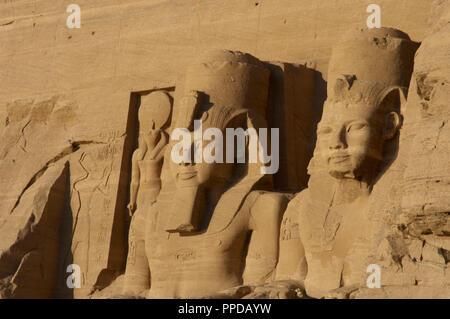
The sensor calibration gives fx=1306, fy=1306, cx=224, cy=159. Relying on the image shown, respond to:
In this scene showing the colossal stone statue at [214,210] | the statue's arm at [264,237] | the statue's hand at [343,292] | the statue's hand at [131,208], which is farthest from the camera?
the statue's hand at [131,208]

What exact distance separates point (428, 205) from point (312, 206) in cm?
170

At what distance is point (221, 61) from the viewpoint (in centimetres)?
994

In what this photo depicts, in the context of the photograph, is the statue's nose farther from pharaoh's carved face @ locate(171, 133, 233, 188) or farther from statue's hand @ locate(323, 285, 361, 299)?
pharaoh's carved face @ locate(171, 133, 233, 188)

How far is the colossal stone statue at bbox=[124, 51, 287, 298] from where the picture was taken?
9.50 m

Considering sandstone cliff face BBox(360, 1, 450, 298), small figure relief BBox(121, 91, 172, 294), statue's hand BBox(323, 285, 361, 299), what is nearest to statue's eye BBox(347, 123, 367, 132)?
sandstone cliff face BBox(360, 1, 450, 298)

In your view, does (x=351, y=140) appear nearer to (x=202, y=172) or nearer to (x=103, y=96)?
(x=202, y=172)

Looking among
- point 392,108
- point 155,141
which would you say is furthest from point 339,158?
point 155,141

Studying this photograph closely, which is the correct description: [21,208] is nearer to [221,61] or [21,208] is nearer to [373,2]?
[221,61]

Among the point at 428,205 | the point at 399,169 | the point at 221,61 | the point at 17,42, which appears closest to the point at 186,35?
the point at 221,61

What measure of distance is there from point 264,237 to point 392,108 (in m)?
1.36

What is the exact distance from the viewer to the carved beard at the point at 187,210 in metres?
9.65

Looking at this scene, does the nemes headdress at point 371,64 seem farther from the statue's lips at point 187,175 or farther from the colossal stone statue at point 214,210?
the statue's lips at point 187,175

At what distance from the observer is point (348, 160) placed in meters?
8.73

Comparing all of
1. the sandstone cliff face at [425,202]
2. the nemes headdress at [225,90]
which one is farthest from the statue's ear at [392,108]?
the nemes headdress at [225,90]
